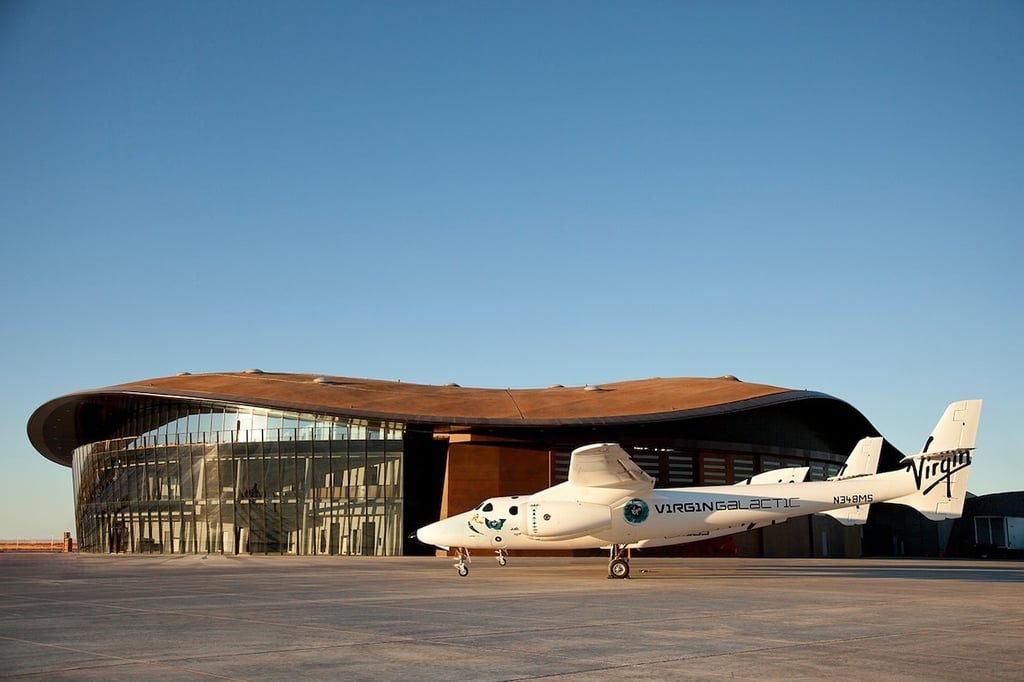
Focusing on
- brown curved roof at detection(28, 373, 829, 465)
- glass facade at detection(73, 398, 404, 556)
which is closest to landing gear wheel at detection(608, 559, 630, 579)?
brown curved roof at detection(28, 373, 829, 465)

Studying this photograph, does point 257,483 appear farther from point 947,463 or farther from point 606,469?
point 947,463

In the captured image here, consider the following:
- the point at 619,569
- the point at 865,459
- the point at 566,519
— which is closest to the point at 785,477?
the point at 865,459

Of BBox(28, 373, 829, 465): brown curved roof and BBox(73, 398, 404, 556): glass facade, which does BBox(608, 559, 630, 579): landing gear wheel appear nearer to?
BBox(28, 373, 829, 465): brown curved roof

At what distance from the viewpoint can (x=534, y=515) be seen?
2875 centimetres

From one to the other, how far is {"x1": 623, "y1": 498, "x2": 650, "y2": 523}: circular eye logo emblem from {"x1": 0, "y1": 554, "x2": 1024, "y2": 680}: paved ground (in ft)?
10.3

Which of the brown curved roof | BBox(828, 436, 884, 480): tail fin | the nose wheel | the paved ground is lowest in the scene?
the nose wheel

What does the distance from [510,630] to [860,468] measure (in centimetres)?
2355

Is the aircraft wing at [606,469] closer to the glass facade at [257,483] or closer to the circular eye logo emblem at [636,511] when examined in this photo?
the circular eye logo emblem at [636,511]

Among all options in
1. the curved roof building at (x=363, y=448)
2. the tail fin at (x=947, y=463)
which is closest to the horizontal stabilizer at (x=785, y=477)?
the tail fin at (x=947, y=463)

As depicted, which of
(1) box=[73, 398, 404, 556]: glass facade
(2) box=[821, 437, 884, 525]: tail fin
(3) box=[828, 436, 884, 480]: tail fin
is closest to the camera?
(2) box=[821, 437, 884, 525]: tail fin

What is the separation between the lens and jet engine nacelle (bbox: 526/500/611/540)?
28297 millimetres

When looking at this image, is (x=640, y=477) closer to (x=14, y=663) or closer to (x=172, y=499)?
(x=14, y=663)

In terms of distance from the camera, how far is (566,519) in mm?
28312

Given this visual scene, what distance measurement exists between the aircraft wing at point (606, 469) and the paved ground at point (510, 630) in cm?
332
